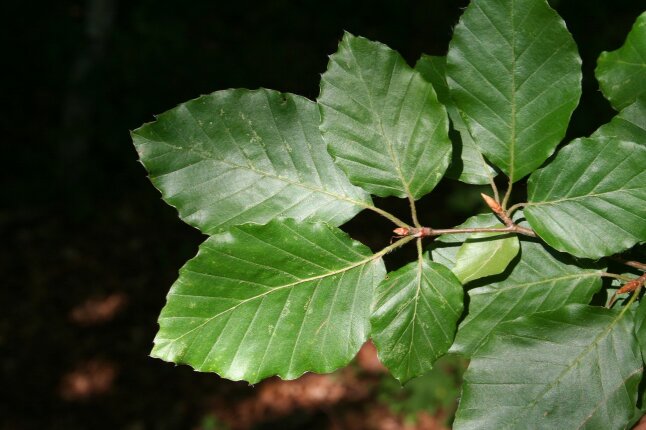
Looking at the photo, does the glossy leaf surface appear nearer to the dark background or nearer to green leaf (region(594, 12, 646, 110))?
green leaf (region(594, 12, 646, 110))

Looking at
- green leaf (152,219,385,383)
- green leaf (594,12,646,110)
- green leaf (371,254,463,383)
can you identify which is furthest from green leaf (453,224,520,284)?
green leaf (594,12,646,110)

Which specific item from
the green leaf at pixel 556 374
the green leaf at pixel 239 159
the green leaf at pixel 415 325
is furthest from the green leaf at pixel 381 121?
the green leaf at pixel 556 374

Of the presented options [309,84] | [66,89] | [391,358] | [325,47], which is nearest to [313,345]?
[391,358]

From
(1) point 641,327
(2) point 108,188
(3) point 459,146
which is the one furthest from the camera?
(2) point 108,188

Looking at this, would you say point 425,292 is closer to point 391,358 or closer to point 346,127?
point 391,358

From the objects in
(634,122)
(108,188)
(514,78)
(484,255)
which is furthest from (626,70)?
(108,188)

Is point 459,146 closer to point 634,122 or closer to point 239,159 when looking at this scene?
point 634,122
